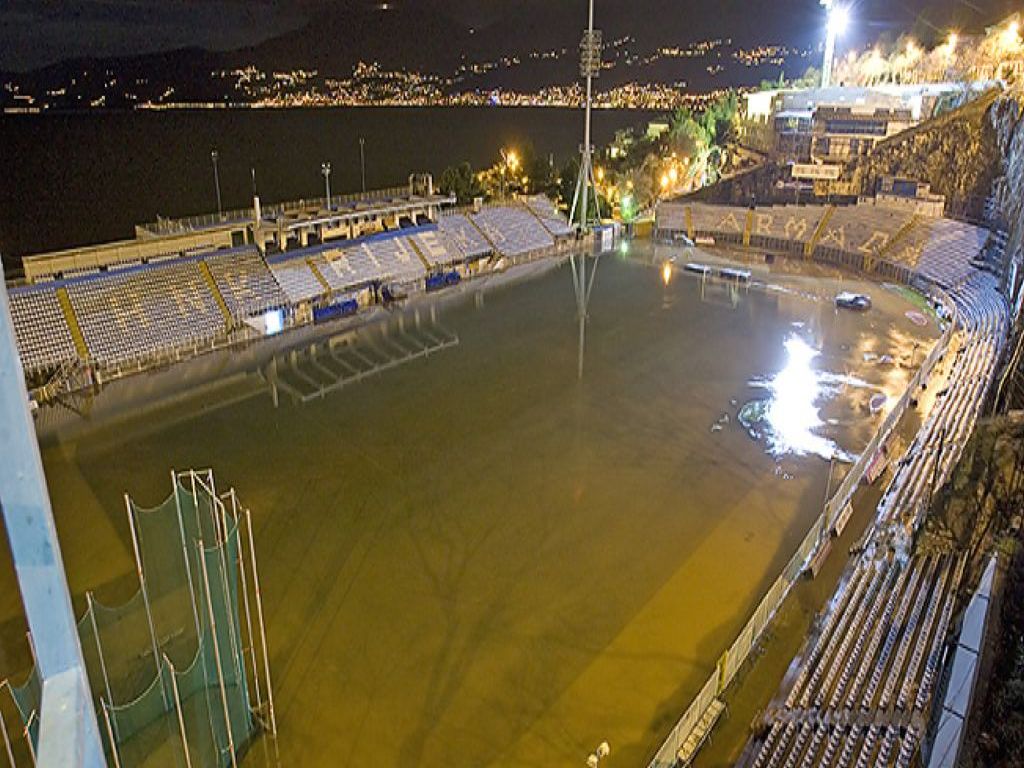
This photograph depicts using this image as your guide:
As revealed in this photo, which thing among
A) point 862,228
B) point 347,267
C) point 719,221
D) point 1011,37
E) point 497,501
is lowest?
point 497,501

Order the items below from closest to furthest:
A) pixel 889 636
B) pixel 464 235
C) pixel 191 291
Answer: pixel 889 636 < pixel 191 291 < pixel 464 235

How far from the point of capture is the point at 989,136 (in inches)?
1239

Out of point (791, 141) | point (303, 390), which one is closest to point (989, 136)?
point (791, 141)

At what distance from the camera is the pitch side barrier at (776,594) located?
8523 millimetres

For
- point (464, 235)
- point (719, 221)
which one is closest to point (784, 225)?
point (719, 221)

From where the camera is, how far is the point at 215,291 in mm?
21906

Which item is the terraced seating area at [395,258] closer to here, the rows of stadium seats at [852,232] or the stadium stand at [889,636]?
the rows of stadium seats at [852,232]

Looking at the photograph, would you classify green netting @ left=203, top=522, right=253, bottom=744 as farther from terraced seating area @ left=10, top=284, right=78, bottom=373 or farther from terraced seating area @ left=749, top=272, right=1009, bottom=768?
terraced seating area @ left=10, top=284, right=78, bottom=373

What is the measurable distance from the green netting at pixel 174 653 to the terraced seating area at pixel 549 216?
2498 centimetres

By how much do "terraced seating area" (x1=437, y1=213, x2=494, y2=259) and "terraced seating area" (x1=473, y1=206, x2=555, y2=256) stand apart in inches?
20.7

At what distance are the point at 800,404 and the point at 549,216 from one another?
19.3m

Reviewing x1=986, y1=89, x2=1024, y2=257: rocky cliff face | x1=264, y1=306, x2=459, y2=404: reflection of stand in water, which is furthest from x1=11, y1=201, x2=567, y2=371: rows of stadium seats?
x1=986, y1=89, x2=1024, y2=257: rocky cliff face

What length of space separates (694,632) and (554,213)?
88.1 feet

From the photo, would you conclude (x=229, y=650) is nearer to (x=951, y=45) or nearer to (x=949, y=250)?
(x=949, y=250)
